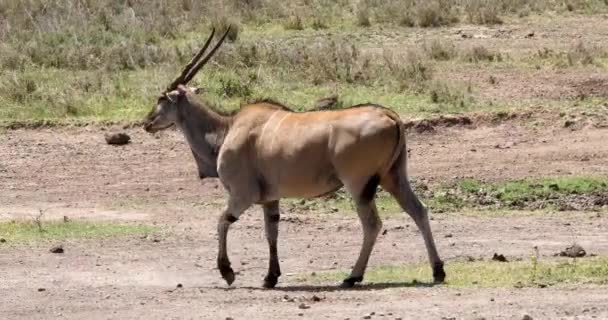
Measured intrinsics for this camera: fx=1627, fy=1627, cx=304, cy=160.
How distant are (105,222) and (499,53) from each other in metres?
9.97

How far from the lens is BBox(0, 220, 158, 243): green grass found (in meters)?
16.2

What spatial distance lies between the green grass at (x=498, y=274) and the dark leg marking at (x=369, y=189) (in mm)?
756

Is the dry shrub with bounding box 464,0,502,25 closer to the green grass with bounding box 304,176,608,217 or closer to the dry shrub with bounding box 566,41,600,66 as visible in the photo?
the dry shrub with bounding box 566,41,600,66

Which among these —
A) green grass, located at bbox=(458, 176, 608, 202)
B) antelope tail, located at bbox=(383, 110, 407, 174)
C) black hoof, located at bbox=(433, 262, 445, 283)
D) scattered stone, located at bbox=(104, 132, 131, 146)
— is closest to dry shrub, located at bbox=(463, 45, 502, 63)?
scattered stone, located at bbox=(104, 132, 131, 146)

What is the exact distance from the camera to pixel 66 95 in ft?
74.3

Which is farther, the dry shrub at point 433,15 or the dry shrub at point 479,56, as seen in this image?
the dry shrub at point 433,15

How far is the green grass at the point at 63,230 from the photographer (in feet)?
53.1

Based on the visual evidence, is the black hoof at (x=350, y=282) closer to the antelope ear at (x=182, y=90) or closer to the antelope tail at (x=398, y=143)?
the antelope tail at (x=398, y=143)

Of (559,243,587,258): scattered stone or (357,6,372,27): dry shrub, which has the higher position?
(559,243,587,258): scattered stone

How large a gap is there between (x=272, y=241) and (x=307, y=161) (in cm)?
96

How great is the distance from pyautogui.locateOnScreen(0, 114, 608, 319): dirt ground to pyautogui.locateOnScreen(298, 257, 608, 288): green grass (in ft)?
1.05

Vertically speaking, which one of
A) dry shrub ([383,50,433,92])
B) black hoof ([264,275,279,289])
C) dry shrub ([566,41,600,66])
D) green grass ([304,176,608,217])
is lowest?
dry shrub ([566,41,600,66])

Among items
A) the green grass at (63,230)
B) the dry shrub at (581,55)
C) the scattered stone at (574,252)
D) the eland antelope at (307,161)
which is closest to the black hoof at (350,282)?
the eland antelope at (307,161)

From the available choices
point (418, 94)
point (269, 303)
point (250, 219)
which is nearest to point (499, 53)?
point (418, 94)
